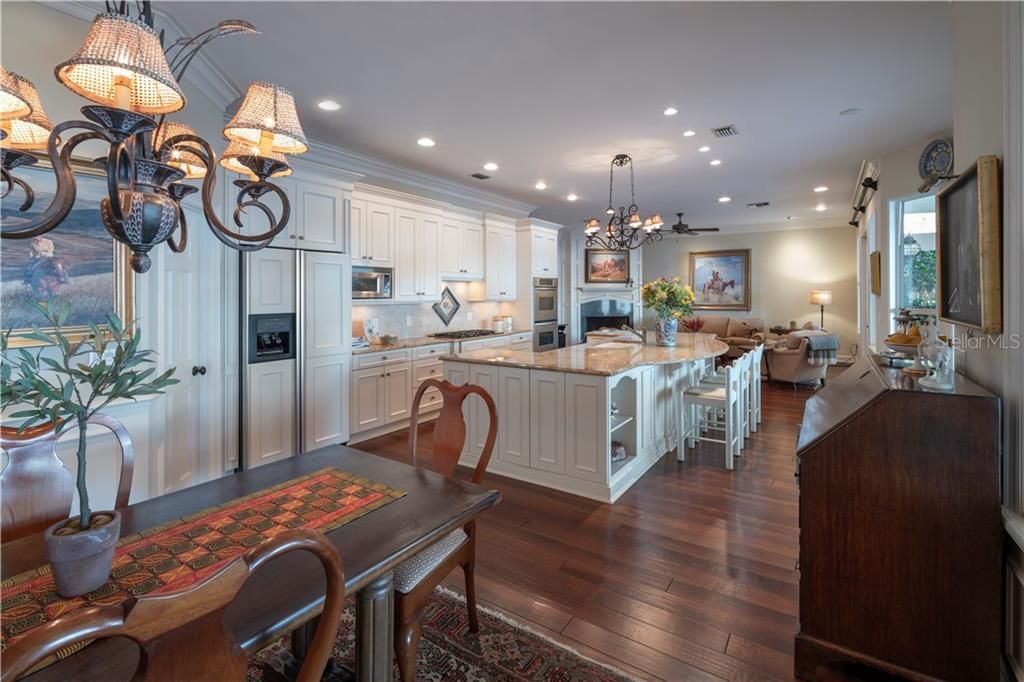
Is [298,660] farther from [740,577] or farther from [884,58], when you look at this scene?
[884,58]

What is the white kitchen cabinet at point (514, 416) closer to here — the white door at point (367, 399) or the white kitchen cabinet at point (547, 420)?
the white kitchen cabinet at point (547, 420)

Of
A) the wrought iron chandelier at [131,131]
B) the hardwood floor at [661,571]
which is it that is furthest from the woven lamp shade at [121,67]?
the hardwood floor at [661,571]

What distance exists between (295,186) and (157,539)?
11.5 ft

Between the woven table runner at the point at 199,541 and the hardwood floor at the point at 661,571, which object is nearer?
the woven table runner at the point at 199,541

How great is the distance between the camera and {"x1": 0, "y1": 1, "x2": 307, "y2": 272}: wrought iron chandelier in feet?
3.76

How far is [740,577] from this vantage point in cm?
243

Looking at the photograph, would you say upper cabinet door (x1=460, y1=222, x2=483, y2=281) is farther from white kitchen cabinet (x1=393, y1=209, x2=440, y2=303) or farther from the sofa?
the sofa

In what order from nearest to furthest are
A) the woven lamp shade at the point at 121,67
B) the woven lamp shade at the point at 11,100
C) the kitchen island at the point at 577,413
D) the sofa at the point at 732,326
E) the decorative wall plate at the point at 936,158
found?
the woven lamp shade at the point at 121,67
the woven lamp shade at the point at 11,100
the kitchen island at the point at 577,413
the decorative wall plate at the point at 936,158
the sofa at the point at 732,326

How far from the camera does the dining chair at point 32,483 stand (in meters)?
1.48

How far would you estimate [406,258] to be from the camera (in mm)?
5504

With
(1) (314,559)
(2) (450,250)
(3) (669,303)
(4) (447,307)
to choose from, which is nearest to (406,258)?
(2) (450,250)

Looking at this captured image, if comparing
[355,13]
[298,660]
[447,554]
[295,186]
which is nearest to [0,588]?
[298,660]

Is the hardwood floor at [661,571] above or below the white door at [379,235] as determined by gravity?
below

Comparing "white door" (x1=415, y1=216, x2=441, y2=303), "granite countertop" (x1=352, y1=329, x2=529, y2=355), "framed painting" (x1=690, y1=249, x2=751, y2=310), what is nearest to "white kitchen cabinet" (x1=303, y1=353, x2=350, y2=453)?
"granite countertop" (x1=352, y1=329, x2=529, y2=355)
